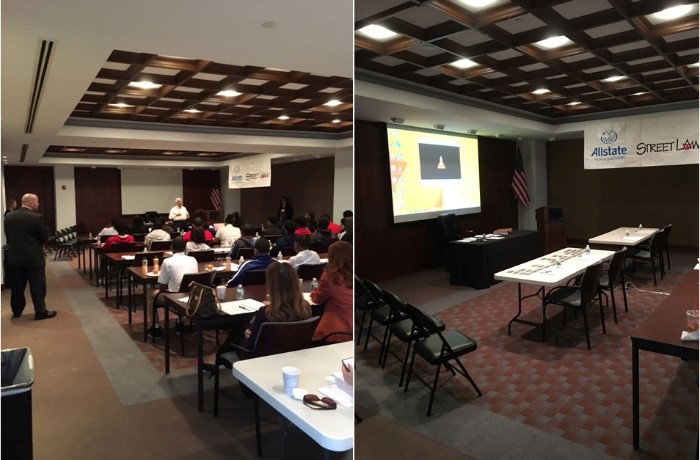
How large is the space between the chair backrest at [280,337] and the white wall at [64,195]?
1477 centimetres

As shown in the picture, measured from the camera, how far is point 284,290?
286cm

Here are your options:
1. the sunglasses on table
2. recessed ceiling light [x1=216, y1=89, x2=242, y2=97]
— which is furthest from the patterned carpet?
recessed ceiling light [x1=216, y1=89, x2=242, y2=97]

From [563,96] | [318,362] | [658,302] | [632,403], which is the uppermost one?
[563,96]

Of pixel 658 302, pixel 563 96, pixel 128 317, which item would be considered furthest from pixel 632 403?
pixel 128 317

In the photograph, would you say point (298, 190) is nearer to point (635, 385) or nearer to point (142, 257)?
point (142, 257)

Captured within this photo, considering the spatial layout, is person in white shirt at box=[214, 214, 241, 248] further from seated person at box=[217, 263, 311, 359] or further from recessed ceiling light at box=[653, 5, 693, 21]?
recessed ceiling light at box=[653, 5, 693, 21]

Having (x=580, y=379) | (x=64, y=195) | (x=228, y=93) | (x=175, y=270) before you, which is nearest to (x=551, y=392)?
(x=580, y=379)

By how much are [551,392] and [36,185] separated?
1744cm

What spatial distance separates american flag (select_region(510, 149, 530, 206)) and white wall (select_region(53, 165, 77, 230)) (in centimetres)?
1682

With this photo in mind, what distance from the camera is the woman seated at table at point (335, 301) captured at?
2.88 metres

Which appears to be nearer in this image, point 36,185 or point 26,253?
point 26,253

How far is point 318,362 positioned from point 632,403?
1557 millimetres

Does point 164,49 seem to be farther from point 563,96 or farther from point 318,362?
point 563,96

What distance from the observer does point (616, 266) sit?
25.4 inches
